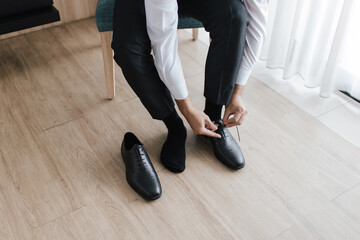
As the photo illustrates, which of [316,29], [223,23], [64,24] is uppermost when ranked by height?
[223,23]

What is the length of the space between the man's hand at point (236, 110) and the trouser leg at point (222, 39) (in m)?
0.03

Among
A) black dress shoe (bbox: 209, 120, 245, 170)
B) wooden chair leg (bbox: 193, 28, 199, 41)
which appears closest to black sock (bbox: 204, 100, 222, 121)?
black dress shoe (bbox: 209, 120, 245, 170)

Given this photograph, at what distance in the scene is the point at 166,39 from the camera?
1.13 metres

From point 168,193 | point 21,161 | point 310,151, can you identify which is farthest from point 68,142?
point 310,151

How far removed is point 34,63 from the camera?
6.15 feet

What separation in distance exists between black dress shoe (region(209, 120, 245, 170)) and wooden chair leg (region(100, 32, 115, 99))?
47 cm

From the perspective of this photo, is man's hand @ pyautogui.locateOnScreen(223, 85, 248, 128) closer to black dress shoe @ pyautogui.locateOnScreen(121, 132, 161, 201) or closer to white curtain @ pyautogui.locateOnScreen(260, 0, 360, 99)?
black dress shoe @ pyautogui.locateOnScreen(121, 132, 161, 201)

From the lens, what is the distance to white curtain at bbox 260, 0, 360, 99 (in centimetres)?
152

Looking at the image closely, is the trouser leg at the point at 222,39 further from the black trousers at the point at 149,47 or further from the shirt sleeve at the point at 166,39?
the shirt sleeve at the point at 166,39

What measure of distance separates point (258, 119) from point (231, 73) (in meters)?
0.37

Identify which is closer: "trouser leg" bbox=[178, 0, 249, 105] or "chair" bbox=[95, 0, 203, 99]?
"trouser leg" bbox=[178, 0, 249, 105]

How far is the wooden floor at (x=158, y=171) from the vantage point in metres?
1.18

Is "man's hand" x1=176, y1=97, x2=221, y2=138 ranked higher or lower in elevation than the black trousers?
lower

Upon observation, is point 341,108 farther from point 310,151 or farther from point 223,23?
point 223,23
